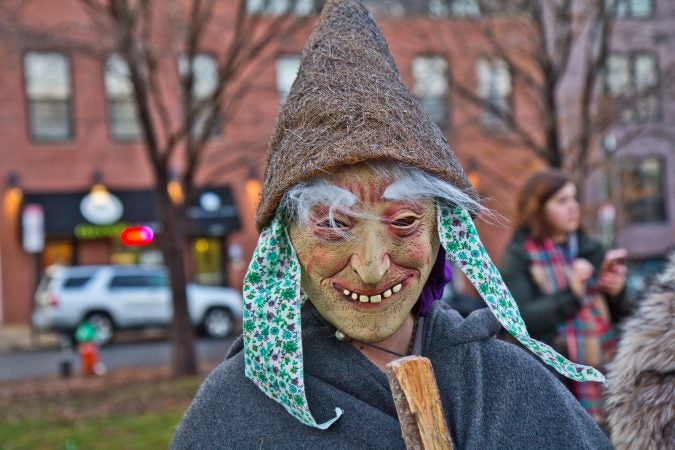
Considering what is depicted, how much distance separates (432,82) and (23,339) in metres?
11.1

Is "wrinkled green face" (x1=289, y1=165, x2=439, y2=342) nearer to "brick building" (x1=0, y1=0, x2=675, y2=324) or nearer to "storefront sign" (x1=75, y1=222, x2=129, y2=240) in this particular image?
"brick building" (x1=0, y1=0, x2=675, y2=324)

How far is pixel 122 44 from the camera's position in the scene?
798 cm

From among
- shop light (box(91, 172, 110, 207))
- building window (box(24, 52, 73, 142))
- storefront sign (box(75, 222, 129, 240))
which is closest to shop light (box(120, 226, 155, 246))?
storefront sign (box(75, 222, 129, 240))

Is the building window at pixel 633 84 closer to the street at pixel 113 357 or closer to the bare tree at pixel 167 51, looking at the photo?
the bare tree at pixel 167 51

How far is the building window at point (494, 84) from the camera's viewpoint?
9.77 m

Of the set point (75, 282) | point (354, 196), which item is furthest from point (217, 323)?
point (354, 196)

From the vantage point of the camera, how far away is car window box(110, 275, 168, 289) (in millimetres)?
15765

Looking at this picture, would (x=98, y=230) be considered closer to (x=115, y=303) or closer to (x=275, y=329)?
(x=115, y=303)

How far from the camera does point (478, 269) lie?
194 cm

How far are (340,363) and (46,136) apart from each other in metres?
18.1

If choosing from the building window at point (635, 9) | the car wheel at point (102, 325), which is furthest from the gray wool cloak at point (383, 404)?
the car wheel at point (102, 325)

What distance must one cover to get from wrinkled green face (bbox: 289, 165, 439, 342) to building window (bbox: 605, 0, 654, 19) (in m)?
8.50

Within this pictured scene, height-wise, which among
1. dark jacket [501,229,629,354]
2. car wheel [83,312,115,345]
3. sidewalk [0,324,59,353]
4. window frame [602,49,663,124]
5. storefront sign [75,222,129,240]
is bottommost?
sidewalk [0,324,59,353]

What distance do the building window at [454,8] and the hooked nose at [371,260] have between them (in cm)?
758
